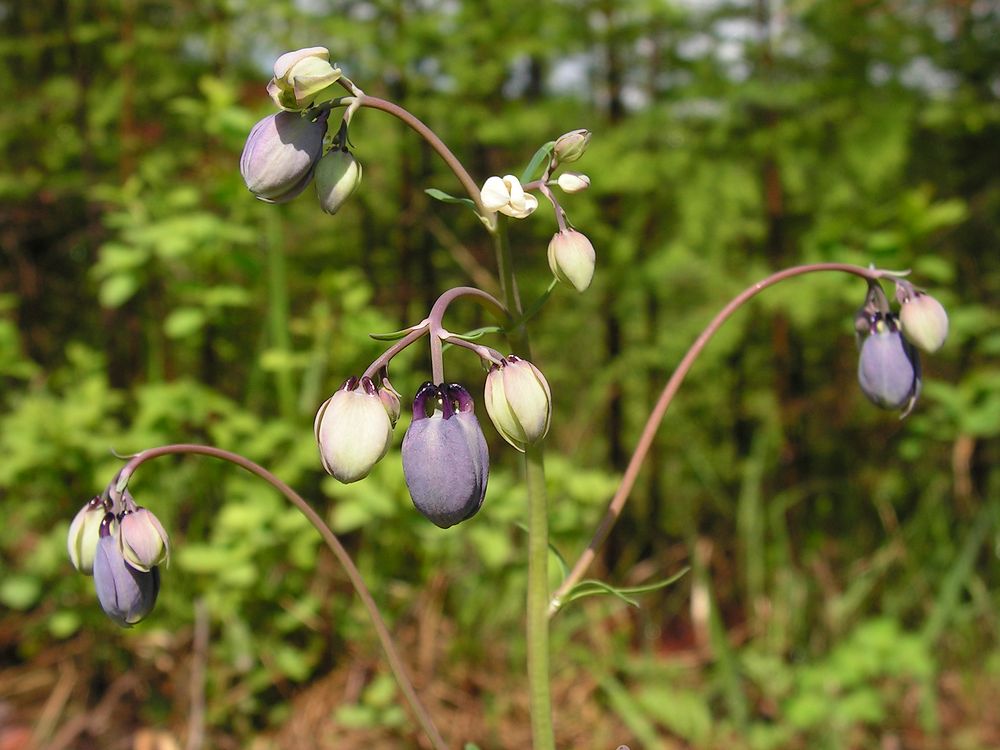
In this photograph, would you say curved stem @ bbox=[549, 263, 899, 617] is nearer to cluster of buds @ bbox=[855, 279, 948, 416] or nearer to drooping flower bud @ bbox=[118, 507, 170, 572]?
cluster of buds @ bbox=[855, 279, 948, 416]

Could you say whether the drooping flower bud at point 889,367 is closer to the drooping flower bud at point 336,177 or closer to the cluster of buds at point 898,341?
the cluster of buds at point 898,341

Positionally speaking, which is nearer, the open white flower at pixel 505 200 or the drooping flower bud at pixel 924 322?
the open white flower at pixel 505 200

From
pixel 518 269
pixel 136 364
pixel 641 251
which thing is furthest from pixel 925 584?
pixel 136 364

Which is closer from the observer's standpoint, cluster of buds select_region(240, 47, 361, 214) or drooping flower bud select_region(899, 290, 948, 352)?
cluster of buds select_region(240, 47, 361, 214)

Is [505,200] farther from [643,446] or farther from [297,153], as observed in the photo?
[643,446]

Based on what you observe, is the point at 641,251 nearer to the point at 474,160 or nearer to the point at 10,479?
the point at 474,160

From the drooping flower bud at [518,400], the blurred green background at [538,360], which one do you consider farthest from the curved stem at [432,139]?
the blurred green background at [538,360]

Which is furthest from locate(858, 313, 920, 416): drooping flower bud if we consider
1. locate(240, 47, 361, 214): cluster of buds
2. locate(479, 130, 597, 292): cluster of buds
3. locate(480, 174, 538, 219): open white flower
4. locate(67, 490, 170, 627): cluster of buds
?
locate(67, 490, 170, 627): cluster of buds
